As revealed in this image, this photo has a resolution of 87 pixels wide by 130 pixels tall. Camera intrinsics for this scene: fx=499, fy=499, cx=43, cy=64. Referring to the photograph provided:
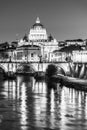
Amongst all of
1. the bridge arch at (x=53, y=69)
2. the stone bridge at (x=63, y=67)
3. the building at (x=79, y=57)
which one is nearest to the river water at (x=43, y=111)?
the stone bridge at (x=63, y=67)

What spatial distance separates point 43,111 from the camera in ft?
96.6

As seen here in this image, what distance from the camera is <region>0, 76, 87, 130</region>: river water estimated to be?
24469 mm

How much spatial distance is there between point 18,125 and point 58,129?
7.19 feet

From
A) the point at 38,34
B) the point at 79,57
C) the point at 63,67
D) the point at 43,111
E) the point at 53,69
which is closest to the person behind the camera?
the point at 43,111

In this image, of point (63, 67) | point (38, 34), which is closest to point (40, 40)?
point (38, 34)

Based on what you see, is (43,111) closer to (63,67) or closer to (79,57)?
(63,67)

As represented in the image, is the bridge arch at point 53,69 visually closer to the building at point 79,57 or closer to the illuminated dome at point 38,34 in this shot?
the building at point 79,57

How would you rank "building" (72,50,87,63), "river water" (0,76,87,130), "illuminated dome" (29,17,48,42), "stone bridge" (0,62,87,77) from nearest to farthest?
"river water" (0,76,87,130) < "stone bridge" (0,62,87,77) < "building" (72,50,87,63) < "illuminated dome" (29,17,48,42)

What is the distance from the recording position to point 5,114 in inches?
1107

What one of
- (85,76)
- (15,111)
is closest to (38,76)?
(85,76)

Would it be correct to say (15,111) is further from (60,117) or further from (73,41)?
(73,41)

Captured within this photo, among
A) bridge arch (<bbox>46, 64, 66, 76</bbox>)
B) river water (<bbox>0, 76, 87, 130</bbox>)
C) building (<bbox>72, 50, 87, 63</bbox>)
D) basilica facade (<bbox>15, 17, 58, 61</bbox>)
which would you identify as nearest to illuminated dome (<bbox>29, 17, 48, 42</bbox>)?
basilica facade (<bbox>15, 17, 58, 61</bbox>)

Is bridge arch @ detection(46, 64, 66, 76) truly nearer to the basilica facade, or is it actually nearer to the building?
the building

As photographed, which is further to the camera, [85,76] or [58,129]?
[85,76]
